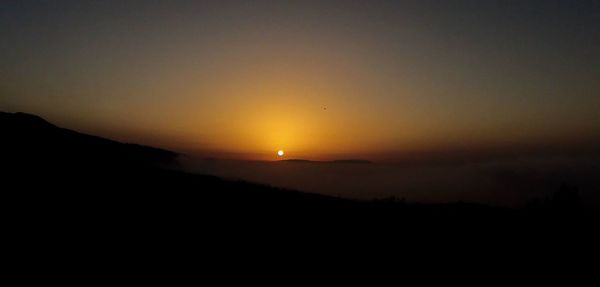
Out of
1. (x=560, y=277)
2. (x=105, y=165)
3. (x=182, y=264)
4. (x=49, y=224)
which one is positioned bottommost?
(x=560, y=277)

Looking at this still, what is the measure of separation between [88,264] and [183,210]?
1520 centimetres

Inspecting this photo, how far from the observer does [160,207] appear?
1451 inches

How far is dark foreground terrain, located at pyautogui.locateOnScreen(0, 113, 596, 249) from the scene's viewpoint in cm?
2945

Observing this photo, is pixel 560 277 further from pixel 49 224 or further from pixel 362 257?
pixel 49 224

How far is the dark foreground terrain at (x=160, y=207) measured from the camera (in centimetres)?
2945

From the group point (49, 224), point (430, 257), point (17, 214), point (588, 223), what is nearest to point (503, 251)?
point (430, 257)

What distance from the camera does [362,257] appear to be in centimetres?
2994

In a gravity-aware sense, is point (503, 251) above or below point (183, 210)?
below

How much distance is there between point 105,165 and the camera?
168 feet

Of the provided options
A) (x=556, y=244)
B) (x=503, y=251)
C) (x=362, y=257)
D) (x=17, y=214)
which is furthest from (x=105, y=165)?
(x=556, y=244)

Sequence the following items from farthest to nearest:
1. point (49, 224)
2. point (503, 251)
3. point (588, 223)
→ point (588, 223) < point (503, 251) < point (49, 224)

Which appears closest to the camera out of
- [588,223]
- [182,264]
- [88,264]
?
[88,264]

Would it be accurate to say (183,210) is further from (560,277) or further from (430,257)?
(560,277)

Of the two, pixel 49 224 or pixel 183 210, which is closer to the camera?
pixel 49 224
